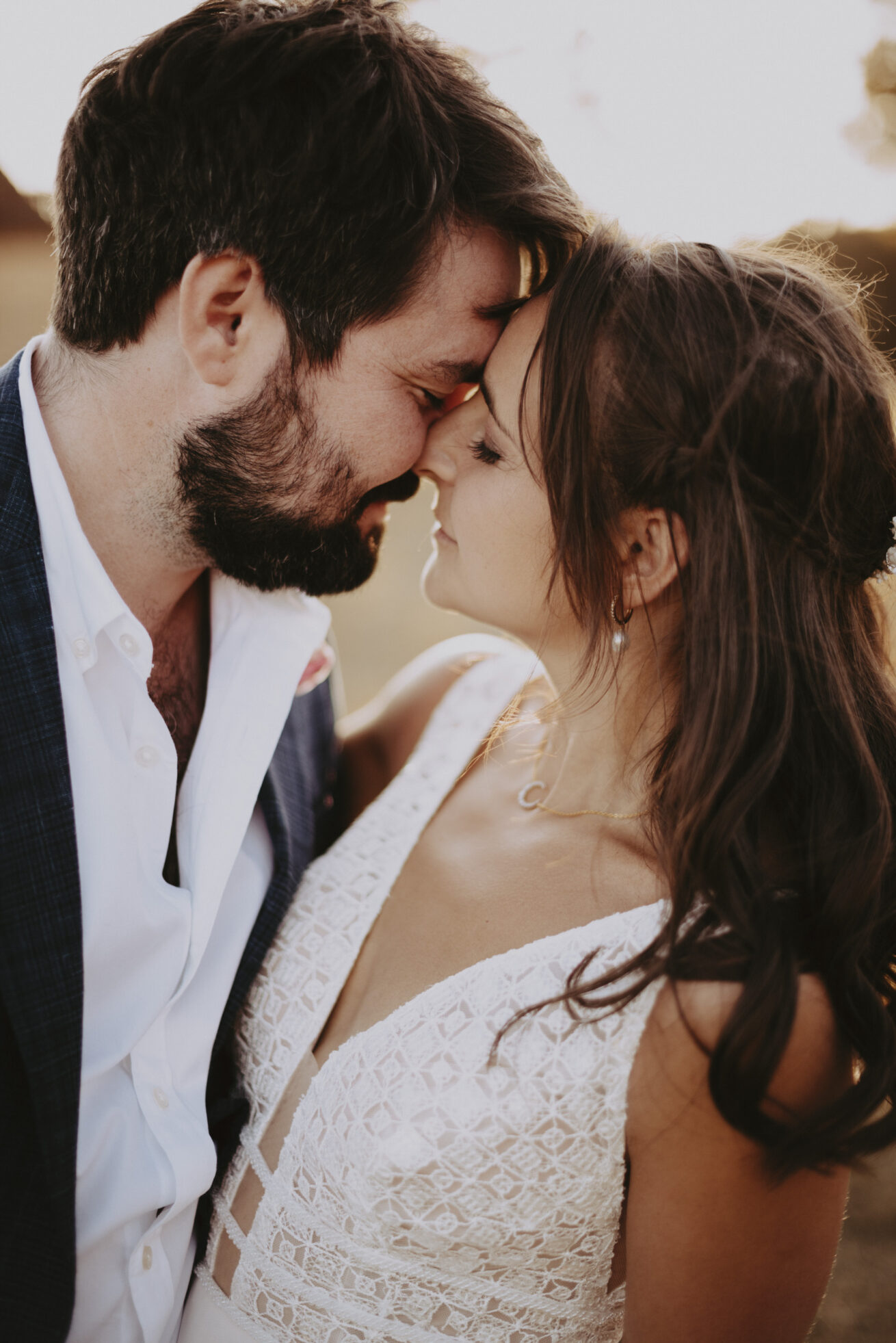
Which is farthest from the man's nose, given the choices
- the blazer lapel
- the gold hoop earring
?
the blazer lapel

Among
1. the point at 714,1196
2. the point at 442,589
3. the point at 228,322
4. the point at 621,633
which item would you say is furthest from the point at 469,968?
the point at 228,322

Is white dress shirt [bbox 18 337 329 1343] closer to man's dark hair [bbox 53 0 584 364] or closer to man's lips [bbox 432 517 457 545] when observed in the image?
man's dark hair [bbox 53 0 584 364]

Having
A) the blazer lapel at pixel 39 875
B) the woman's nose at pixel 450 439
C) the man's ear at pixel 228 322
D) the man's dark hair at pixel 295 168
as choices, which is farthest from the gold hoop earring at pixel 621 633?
the blazer lapel at pixel 39 875

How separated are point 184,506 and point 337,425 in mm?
371

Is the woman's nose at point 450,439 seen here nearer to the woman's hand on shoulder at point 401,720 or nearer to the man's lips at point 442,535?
the man's lips at point 442,535

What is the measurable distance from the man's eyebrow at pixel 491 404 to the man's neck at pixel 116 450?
0.64 meters

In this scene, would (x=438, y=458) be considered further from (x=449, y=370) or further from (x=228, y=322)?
(x=228, y=322)

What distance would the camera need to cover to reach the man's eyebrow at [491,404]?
1899mm

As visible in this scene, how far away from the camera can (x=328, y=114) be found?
184cm

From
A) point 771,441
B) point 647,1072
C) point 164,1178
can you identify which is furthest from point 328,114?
point 164,1178

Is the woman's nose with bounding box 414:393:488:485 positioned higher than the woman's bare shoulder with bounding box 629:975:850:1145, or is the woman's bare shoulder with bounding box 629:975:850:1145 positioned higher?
the woman's nose with bounding box 414:393:488:485

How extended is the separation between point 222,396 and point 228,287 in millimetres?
217

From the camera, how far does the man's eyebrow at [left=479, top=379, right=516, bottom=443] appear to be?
74.8 inches

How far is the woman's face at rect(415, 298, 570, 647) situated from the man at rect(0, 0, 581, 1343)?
0.11 m
